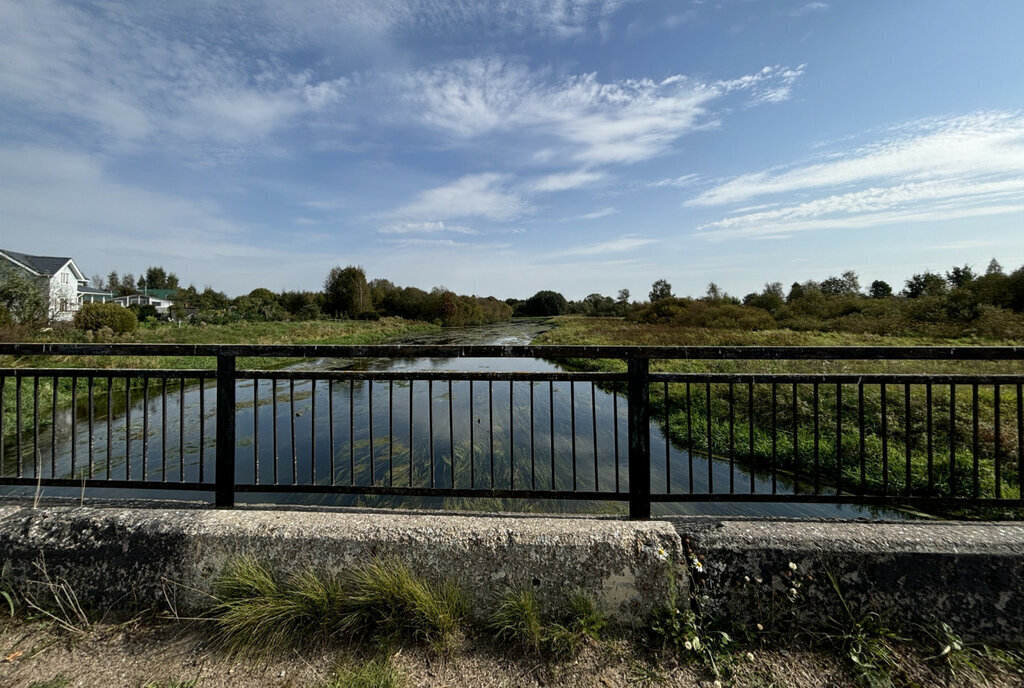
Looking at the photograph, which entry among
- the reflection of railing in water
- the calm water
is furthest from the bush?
the calm water

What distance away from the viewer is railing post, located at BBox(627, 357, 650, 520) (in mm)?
2336

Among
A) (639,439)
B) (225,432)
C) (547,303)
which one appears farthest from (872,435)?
(547,303)

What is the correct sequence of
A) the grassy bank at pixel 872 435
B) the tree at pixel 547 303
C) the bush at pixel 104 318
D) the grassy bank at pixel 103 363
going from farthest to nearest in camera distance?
the tree at pixel 547 303 < the bush at pixel 104 318 < the grassy bank at pixel 103 363 < the grassy bank at pixel 872 435

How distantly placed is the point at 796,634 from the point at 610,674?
85cm

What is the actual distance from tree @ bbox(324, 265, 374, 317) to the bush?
37010 millimetres

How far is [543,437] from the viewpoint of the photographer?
8555mm

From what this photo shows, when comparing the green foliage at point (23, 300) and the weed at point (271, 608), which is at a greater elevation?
the green foliage at point (23, 300)

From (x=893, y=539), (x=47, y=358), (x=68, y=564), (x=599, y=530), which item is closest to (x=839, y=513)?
(x=893, y=539)

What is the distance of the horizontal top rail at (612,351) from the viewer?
7.30 feet

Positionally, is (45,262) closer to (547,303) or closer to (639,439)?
(639,439)

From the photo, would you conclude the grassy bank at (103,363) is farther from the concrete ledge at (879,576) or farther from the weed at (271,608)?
the concrete ledge at (879,576)

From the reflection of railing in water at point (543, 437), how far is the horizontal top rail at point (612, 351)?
15 millimetres

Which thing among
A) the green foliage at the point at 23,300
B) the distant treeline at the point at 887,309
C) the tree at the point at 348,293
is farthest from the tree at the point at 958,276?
the tree at the point at 348,293

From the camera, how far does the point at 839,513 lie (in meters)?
5.05
